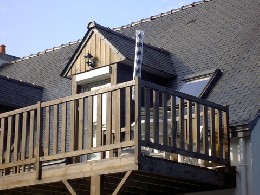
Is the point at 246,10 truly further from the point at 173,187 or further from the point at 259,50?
the point at 173,187

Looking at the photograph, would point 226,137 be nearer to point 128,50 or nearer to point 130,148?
point 130,148

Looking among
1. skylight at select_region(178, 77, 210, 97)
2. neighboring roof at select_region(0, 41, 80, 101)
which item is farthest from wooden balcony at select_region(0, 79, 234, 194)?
neighboring roof at select_region(0, 41, 80, 101)

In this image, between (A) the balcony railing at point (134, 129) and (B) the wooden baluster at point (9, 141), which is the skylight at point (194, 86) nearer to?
(A) the balcony railing at point (134, 129)

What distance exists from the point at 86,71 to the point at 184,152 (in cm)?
466

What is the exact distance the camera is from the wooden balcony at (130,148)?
35.2ft

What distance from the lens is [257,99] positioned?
12555mm

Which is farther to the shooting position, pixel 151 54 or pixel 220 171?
pixel 151 54

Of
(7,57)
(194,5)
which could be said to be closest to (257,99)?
(194,5)

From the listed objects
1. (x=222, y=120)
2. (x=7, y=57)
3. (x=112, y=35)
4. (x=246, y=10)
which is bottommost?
(x=222, y=120)

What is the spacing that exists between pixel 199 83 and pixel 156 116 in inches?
159

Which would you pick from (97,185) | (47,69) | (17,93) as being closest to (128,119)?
(97,185)

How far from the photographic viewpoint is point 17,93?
17.8 m

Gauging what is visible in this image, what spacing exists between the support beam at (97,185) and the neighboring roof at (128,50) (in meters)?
3.81

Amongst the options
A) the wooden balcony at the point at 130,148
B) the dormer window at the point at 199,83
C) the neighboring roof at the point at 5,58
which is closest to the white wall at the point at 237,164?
the wooden balcony at the point at 130,148
